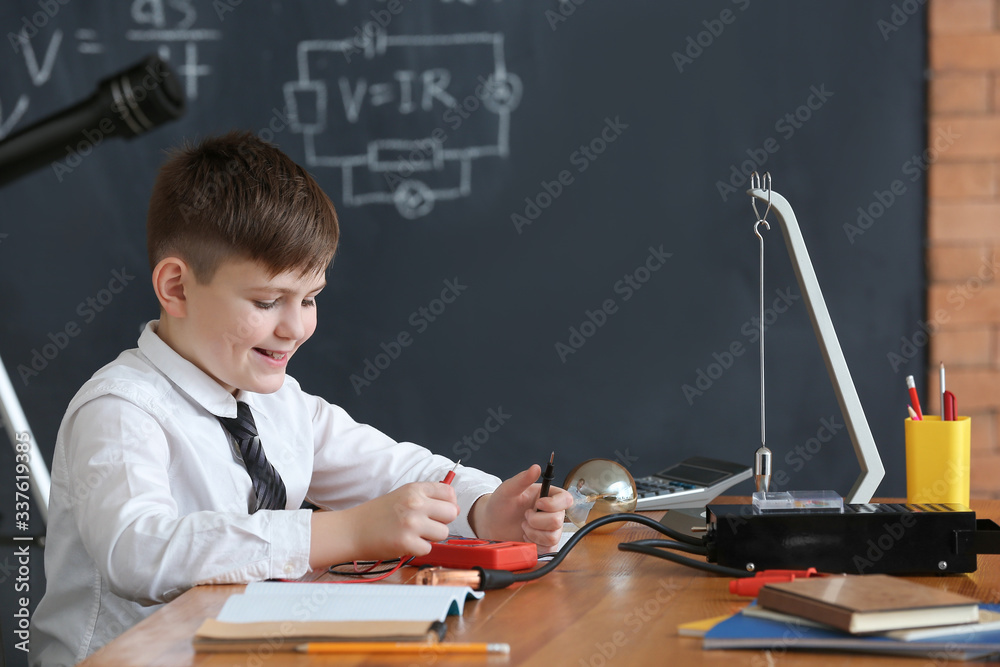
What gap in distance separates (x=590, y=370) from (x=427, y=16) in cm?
86

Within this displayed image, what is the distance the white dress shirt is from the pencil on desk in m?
0.23

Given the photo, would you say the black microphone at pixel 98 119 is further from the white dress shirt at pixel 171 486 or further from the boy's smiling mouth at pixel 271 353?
the boy's smiling mouth at pixel 271 353

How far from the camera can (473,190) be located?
2.03m

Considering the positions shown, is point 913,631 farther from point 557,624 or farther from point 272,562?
point 272,562

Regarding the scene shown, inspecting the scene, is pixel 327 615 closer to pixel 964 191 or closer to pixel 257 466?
pixel 257 466

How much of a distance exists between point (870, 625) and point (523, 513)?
0.46 m

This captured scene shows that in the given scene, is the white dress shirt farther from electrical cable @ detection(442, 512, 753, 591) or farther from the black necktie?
electrical cable @ detection(442, 512, 753, 591)

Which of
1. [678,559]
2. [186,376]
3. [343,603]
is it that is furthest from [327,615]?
[186,376]

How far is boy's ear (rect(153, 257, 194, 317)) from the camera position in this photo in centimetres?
105

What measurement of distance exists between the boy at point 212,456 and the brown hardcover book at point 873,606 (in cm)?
34

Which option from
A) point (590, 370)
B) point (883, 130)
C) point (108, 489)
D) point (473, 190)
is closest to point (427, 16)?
point (473, 190)

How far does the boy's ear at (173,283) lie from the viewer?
1.05 meters

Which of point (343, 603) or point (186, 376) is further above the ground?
point (186, 376)

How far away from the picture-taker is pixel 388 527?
87 cm
